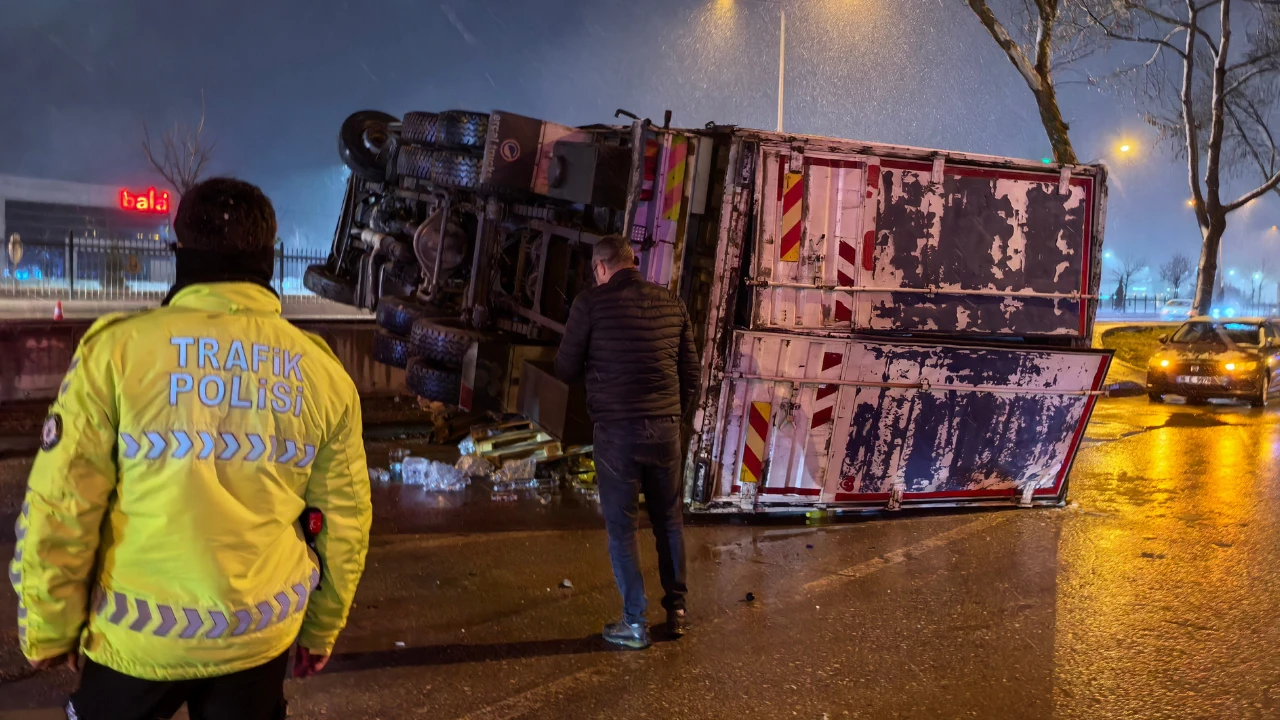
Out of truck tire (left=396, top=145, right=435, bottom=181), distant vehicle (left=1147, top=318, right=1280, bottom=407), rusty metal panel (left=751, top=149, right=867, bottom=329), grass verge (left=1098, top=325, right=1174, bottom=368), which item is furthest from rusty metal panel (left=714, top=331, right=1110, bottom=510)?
grass verge (left=1098, top=325, right=1174, bottom=368)

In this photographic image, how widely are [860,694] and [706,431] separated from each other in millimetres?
2301

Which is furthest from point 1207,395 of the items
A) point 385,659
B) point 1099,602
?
point 385,659

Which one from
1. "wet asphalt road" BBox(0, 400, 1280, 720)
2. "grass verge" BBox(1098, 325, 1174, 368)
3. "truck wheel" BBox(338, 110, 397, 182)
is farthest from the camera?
"grass verge" BBox(1098, 325, 1174, 368)

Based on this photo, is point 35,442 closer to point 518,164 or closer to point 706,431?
point 518,164

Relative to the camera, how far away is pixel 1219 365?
13445 mm

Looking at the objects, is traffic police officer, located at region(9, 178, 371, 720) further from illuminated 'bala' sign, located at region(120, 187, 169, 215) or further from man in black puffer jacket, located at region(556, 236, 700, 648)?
illuminated 'bala' sign, located at region(120, 187, 169, 215)

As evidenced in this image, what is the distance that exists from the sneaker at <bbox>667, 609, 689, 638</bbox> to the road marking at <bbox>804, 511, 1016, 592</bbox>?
949 millimetres

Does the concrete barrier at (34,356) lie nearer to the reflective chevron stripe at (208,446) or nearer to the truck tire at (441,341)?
the truck tire at (441,341)

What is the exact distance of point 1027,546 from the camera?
5.92 m

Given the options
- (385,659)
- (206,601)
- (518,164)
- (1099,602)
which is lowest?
(385,659)

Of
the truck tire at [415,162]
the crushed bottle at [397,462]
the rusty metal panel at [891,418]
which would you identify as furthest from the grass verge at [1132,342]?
the crushed bottle at [397,462]

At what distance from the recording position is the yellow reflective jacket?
5.96ft

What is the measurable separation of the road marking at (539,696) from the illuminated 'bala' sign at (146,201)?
31489 mm

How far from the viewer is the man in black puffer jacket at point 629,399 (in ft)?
13.7
